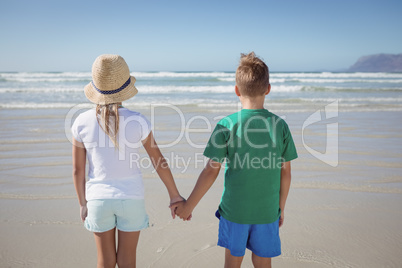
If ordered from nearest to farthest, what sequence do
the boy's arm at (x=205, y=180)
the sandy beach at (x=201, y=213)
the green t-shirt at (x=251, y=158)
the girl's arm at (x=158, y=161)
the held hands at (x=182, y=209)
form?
the green t-shirt at (x=251, y=158)
the boy's arm at (x=205, y=180)
the girl's arm at (x=158, y=161)
the held hands at (x=182, y=209)
the sandy beach at (x=201, y=213)

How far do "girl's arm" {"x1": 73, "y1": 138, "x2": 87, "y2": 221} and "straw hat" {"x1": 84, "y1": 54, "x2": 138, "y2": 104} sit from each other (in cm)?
32

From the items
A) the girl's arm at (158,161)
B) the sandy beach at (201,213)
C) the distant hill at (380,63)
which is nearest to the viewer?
the girl's arm at (158,161)

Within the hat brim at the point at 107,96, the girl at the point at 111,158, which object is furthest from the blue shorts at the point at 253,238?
the hat brim at the point at 107,96

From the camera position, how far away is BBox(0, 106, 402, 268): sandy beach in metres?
2.70

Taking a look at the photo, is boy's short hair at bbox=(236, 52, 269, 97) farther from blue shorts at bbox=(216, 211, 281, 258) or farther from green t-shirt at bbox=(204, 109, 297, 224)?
blue shorts at bbox=(216, 211, 281, 258)

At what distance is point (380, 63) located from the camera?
7925 cm

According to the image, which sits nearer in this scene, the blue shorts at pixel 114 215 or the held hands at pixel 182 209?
the blue shorts at pixel 114 215

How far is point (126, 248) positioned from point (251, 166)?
999mm

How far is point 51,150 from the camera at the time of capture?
5.74 metres

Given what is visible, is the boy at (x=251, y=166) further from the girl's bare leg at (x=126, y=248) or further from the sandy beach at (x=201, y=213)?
the sandy beach at (x=201, y=213)

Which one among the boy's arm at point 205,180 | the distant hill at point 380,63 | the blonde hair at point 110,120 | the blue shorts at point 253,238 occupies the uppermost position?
the distant hill at point 380,63

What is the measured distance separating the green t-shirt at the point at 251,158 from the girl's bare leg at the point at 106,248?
795mm

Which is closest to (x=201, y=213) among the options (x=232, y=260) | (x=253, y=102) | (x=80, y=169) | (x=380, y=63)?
(x=232, y=260)

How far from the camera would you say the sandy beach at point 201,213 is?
270 cm
